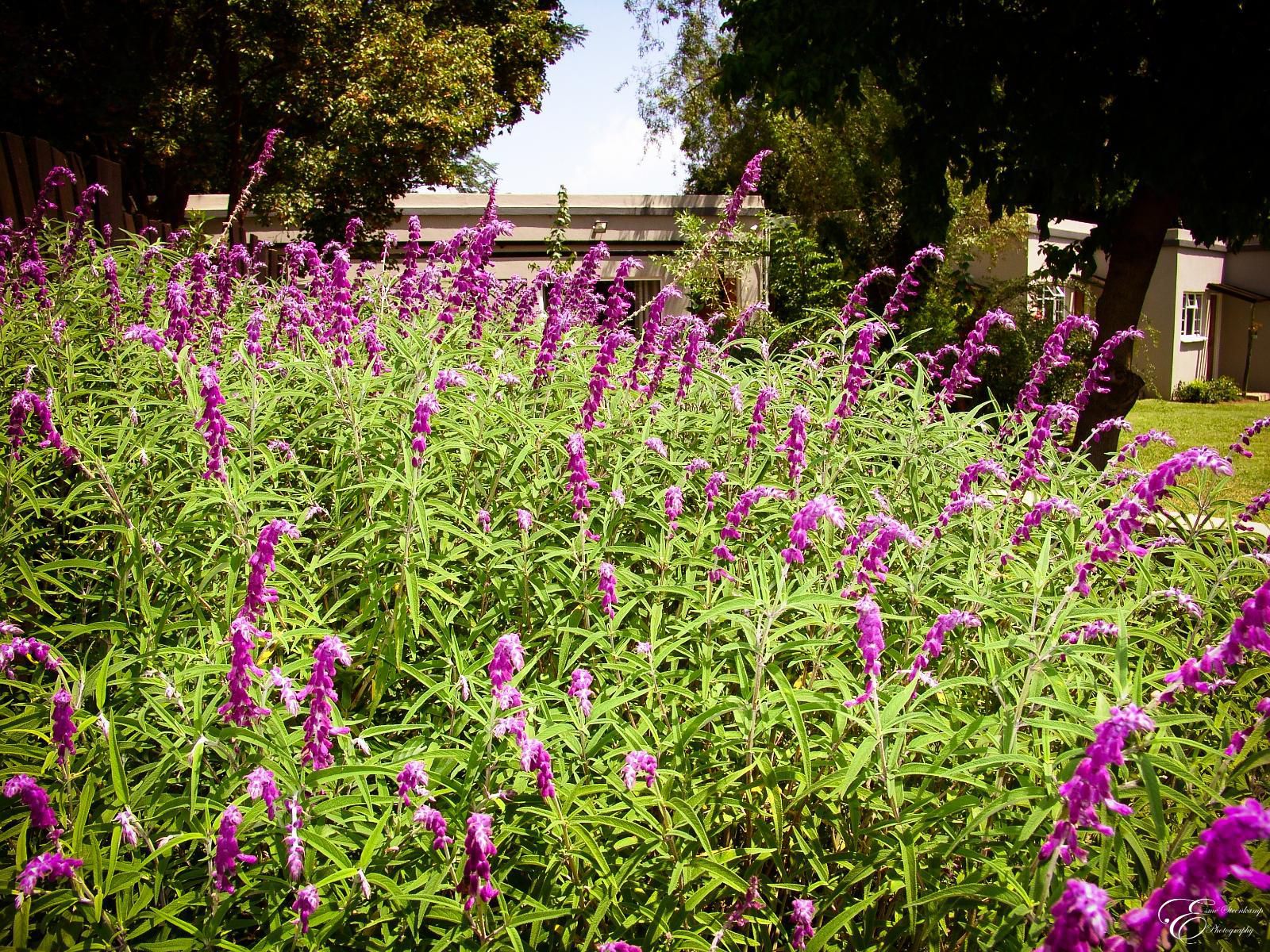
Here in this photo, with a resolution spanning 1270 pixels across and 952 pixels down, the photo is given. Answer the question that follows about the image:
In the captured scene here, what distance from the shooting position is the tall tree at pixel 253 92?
16.0 metres

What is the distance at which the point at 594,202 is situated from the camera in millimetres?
22062

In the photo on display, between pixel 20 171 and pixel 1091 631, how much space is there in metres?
7.30

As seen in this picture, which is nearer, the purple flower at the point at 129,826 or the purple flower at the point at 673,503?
the purple flower at the point at 129,826

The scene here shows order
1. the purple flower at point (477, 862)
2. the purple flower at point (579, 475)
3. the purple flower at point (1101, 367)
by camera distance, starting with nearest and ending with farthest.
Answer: the purple flower at point (477, 862)
the purple flower at point (579, 475)
the purple flower at point (1101, 367)

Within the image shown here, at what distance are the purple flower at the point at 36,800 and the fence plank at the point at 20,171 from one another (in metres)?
5.92

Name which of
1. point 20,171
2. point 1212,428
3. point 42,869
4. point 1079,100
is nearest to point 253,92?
point 20,171

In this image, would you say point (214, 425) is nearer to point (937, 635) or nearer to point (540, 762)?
point (540, 762)

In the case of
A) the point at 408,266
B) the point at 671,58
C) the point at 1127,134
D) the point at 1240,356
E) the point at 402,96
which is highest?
the point at 671,58

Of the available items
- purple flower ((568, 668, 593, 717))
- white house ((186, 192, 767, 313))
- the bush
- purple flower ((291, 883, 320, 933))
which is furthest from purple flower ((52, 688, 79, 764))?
the bush

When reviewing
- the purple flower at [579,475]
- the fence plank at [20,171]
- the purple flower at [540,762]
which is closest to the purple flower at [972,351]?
the purple flower at [579,475]

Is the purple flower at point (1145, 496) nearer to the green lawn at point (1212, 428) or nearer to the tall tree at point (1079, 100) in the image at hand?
the tall tree at point (1079, 100)

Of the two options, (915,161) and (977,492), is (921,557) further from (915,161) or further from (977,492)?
(915,161)

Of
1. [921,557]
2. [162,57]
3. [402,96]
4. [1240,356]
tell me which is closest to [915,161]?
[921,557]

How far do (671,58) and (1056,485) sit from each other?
34.8 meters
